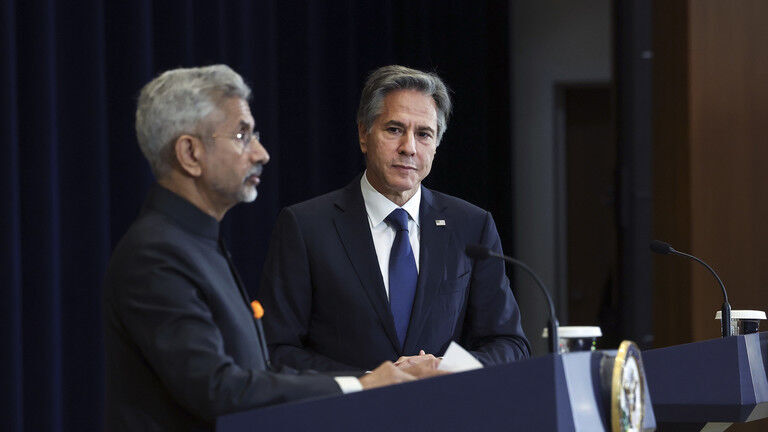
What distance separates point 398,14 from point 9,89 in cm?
309

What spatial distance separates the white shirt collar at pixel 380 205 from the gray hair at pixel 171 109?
92 centimetres

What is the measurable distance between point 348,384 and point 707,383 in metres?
1.15

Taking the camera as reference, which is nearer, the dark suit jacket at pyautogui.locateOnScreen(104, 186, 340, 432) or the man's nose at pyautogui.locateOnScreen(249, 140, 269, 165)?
the dark suit jacket at pyautogui.locateOnScreen(104, 186, 340, 432)

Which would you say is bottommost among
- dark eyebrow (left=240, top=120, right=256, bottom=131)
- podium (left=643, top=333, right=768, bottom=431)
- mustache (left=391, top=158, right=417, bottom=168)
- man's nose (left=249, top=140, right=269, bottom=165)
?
podium (left=643, top=333, right=768, bottom=431)

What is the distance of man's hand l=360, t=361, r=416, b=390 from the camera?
1.88 metres

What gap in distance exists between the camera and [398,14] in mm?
6379

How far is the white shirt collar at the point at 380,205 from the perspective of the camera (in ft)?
9.31

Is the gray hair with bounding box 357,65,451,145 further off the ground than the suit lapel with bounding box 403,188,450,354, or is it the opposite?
the gray hair with bounding box 357,65,451,145

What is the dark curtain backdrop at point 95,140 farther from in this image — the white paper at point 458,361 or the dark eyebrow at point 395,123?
the white paper at point 458,361

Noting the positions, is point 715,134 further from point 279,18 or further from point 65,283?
point 65,283

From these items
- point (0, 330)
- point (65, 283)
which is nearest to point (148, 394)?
point (0, 330)

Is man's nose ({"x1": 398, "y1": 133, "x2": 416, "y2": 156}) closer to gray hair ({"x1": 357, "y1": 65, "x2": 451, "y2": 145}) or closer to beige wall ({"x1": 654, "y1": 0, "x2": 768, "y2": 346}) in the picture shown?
gray hair ({"x1": 357, "y1": 65, "x2": 451, "y2": 145})

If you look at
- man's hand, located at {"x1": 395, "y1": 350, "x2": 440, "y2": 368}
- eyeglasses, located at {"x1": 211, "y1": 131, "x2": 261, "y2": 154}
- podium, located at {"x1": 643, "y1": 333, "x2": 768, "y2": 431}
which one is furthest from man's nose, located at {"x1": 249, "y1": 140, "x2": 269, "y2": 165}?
podium, located at {"x1": 643, "y1": 333, "x2": 768, "y2": 431}

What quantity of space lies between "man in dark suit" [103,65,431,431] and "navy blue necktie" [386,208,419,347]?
77 cm
